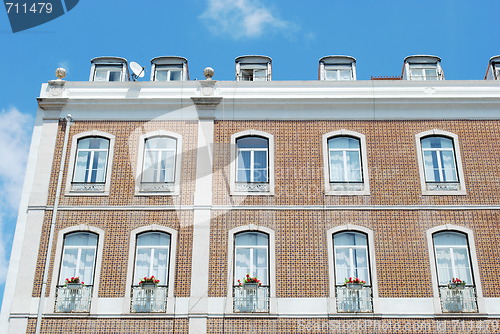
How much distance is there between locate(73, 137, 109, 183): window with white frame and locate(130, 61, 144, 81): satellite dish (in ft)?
8.74

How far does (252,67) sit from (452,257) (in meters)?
9.26

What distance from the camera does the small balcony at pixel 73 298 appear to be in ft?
55.0

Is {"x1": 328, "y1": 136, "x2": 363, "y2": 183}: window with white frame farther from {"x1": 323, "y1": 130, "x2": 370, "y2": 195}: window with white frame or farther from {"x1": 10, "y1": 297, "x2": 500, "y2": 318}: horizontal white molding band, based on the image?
{"x1": 10, "y1": 297, "x2": 500, "y2": 318}: horizontal white molding band

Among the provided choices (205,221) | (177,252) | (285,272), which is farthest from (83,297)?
(285,272)

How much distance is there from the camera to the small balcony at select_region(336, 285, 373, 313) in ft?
54.5

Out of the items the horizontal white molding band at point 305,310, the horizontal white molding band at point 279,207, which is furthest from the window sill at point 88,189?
the horizontal white molding band at point 305,310

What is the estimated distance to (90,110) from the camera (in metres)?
19.4

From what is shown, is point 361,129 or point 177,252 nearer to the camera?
point 177,252

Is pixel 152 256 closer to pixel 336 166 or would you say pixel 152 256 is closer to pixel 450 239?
pixel 336 166

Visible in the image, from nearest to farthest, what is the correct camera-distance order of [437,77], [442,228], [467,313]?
[467,313]
[442,228]
[437,77]

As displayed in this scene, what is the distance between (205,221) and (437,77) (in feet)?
32.1

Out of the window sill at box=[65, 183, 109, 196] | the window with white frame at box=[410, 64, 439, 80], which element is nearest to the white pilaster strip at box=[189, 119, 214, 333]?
the window sill at box=[65, 183, 109, 196]

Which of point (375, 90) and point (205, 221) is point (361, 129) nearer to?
point (375, 90)

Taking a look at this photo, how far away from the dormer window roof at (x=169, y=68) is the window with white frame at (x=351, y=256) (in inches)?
314
